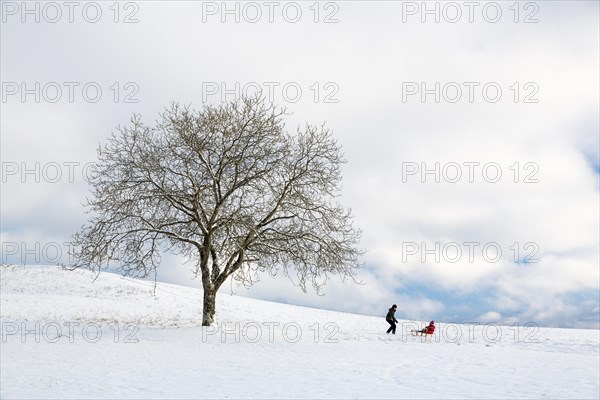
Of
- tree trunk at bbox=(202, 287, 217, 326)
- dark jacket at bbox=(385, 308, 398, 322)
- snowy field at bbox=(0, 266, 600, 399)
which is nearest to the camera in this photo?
snowy field at bbox=(0, 266, 600, 399)

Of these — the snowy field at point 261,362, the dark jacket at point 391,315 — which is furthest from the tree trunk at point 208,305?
the dark jacket at point 391,315

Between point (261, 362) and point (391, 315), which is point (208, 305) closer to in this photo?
point (391, 315)

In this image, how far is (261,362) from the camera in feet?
58.0

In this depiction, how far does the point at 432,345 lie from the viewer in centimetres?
2334

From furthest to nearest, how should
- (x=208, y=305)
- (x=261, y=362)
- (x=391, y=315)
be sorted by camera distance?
(x=391, y=315) → (x=208, y=305) → (x=261, y=362)

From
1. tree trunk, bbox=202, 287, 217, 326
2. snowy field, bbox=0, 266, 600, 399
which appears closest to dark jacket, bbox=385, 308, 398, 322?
snowy field, bbox=0, 266, 600, 399

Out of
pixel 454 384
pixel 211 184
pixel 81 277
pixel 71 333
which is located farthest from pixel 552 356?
pixel 81 277

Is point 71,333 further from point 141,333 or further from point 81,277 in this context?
point 81,277

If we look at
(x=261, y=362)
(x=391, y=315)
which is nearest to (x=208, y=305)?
(x=391, y=315)

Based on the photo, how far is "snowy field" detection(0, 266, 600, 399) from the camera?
13977 millimetres

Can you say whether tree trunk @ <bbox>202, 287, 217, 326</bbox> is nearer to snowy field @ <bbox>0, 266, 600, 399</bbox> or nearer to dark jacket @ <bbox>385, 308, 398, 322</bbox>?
snowy field @ <bbox>0, 266, 600, 399</bbox>

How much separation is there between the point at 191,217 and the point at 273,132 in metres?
6.20

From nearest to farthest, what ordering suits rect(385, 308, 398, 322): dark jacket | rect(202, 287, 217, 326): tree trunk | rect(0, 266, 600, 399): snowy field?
rect(0, 266, 600, 399): snowy field < rect(202, 287, 217, 326): tree trunk < rect(385, 308, 398, 322): dark jacket

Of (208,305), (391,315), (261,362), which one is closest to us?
(261,362)
